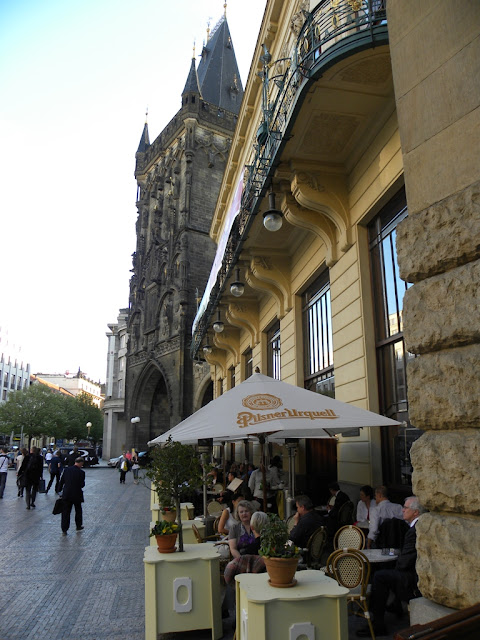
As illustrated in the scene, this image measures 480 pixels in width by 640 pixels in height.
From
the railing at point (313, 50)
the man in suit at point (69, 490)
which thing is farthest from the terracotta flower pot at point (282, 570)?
the man in suit at point (69, 490)

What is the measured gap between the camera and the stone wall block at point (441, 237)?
2870mm

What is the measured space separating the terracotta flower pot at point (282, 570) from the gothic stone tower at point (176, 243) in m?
30.9

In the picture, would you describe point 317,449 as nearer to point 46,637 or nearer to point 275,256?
point 275,256

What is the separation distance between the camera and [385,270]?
830cm

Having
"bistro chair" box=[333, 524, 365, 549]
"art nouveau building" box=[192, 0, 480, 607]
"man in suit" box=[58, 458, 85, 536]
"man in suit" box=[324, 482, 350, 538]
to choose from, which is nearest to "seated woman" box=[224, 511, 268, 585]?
"bistro chair" box=[333, 524, 365, 549]

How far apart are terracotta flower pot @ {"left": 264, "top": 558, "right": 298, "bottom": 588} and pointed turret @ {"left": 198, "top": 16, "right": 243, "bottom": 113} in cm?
4495

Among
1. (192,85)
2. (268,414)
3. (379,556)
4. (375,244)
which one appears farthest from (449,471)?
(192,85)

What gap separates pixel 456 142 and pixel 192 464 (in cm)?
395

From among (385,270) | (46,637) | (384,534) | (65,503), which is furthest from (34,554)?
(385,270)

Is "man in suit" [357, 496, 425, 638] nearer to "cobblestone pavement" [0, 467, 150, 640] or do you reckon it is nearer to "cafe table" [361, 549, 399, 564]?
"cafe table" [361, 549, 399, 564]

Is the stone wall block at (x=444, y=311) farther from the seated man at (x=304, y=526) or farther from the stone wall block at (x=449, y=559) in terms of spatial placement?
the seated man at (x=304, y=526)

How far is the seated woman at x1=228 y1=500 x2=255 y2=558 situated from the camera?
5.71m

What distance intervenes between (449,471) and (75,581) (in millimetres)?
6014

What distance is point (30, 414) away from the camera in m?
54.9
